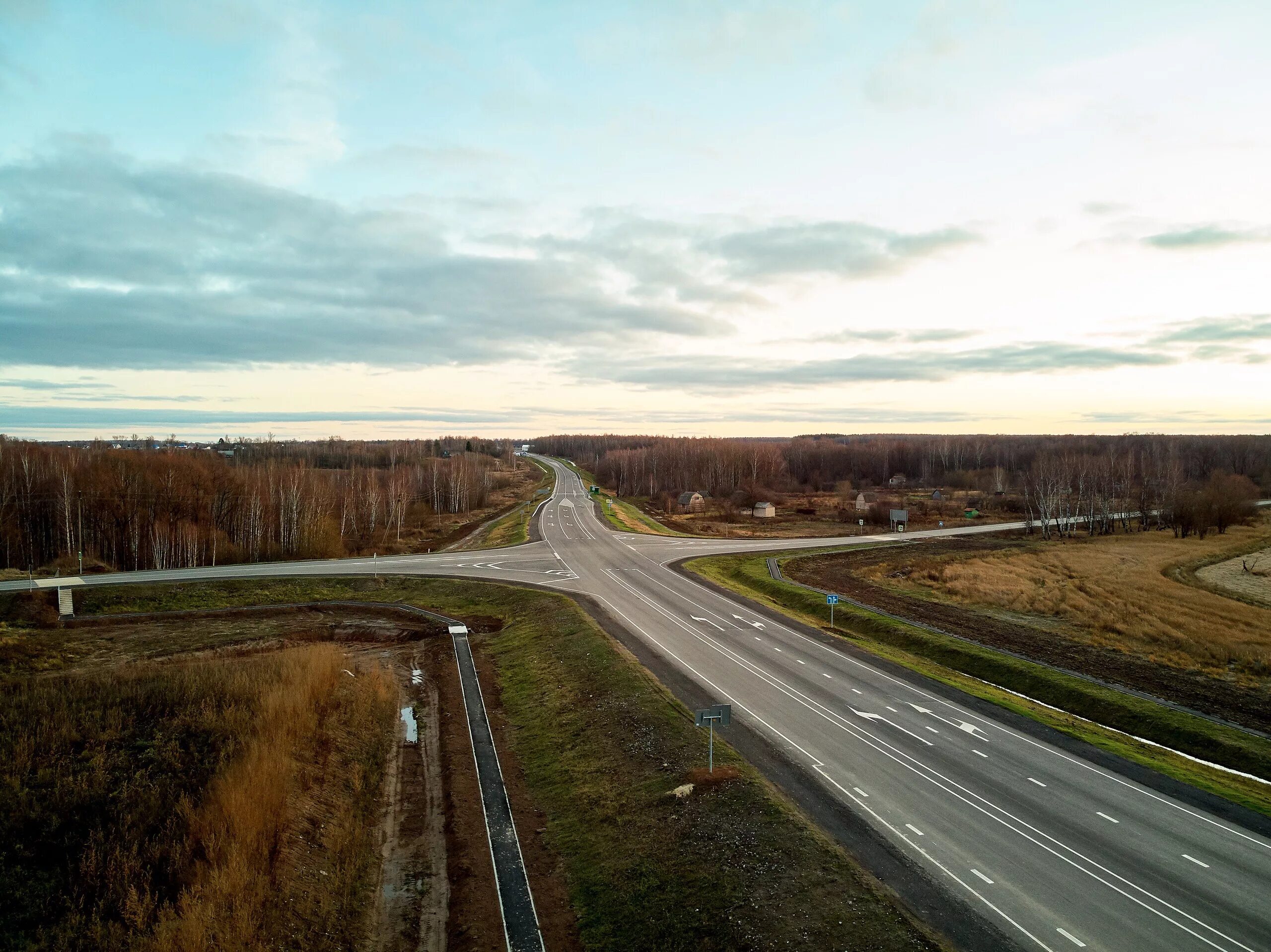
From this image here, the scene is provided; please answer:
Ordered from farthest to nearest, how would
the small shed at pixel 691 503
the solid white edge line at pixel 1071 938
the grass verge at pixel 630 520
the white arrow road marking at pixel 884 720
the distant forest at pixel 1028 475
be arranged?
the small shed at pixel 691 503 → the distant forest at pixel 1028 475 → the grass verge at pixel 630 520 → the white arrow road marking at pixel 884 720 → the solid white edge line at pixel 1071 938

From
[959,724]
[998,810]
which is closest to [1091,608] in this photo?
[959,724]

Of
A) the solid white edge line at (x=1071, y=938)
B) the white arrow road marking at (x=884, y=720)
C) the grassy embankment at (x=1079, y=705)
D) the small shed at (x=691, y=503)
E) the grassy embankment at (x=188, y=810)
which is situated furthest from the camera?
the small shed at (x=691, y=503)

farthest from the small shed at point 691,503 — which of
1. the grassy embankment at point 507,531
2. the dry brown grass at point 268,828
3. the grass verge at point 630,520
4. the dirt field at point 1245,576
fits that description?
the dry brown grass at point 268,828

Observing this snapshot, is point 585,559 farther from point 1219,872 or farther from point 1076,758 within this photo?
point 1219,872

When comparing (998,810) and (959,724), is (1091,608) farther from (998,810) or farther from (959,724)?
(998,810)

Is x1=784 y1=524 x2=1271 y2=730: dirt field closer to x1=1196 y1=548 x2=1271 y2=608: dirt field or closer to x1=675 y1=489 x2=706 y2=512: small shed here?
x1=1196 y1=548 x2=1271 y2=608: dirt field

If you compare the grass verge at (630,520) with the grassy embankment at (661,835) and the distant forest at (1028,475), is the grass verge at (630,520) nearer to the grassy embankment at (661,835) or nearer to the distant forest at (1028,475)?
the distant forest at (1028,475)

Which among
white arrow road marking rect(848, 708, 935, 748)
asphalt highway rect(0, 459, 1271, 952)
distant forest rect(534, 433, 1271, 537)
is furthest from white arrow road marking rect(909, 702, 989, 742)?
distant forest rect(534, 433, 1271, 537)
